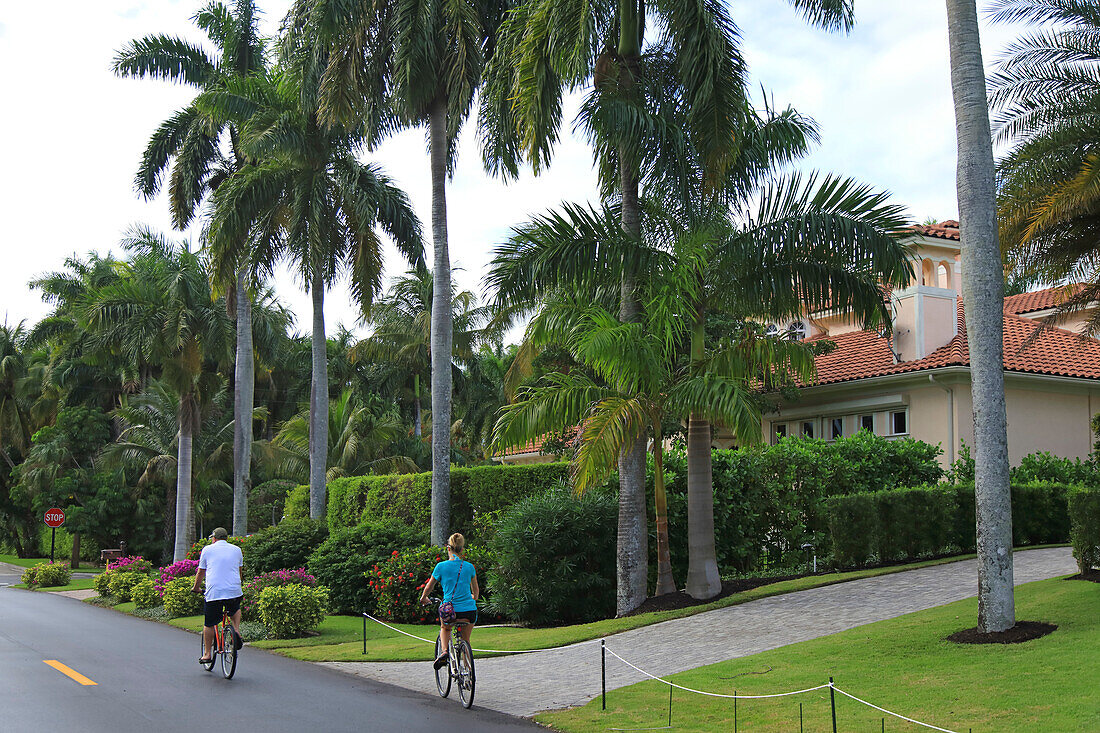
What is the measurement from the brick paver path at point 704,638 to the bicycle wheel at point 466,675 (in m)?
0.31

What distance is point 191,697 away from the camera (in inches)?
440

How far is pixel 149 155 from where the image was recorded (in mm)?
35531

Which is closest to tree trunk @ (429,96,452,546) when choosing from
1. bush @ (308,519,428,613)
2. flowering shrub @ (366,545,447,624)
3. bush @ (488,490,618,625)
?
bush @ (308,519,428,613)

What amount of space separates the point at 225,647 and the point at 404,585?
764 cm

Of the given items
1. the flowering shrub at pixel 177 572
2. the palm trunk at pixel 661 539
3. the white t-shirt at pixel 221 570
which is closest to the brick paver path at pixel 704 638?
the palm trunk at pixel 661 539

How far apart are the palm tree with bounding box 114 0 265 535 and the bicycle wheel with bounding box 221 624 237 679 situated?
2129 centimetres

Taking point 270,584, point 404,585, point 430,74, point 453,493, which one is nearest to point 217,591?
point 270,584

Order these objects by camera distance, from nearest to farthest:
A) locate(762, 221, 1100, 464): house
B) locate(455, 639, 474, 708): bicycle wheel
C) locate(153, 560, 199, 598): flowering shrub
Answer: locate(455, 639, 474, 708): bicycle wheel, locate(762, 221, 1100, 464): house, locate(153, 560, 199, 598): flowering shrub

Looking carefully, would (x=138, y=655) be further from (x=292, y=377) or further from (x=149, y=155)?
(x=292, y=377)

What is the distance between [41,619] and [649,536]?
13.7 metres

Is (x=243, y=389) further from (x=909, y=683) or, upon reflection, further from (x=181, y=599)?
(x=909, y=683)

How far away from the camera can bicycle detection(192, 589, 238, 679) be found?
12.7m

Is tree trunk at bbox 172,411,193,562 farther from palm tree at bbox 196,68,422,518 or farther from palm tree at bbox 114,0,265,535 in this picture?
palm tree at bbox 196,68,422,518

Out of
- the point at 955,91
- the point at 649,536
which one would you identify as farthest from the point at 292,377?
the point at 955,91
